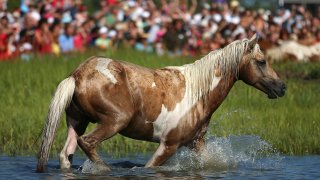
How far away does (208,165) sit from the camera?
11484mm

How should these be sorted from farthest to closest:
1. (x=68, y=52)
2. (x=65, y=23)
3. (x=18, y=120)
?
(x=65, y=23) → (x=68, y=52) → (x=18, y=120)

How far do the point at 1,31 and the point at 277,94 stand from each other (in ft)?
37.1

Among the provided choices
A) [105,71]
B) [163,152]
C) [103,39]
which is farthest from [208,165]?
[103,39]

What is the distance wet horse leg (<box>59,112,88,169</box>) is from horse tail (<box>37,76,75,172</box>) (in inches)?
14.1

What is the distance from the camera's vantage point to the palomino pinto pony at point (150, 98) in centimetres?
1048

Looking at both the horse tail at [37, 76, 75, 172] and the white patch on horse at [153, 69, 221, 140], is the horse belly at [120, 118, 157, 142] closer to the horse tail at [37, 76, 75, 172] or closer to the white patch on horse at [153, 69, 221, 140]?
the white patch on horse at [153, 69, 221, 140]

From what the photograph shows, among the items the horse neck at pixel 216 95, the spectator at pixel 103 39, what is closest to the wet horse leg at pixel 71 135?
the horse neck at pixel 216 95

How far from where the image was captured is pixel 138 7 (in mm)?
25406

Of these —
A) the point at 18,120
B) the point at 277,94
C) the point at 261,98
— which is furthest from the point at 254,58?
the point at 261,98

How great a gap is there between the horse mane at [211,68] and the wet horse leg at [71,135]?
129cm

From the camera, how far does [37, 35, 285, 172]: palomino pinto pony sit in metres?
10.5

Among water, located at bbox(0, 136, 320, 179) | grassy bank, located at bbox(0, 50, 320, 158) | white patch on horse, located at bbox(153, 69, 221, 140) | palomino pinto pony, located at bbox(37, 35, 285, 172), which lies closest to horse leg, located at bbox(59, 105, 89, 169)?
palomino pinto pony, located at bbox(37, 35, 285, 172)

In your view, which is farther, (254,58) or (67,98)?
(254,58)

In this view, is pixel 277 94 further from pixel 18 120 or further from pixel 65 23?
pixel 65 23
